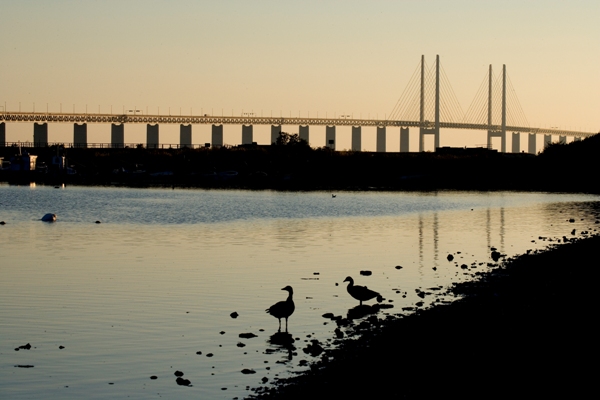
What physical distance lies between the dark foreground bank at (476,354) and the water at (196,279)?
1099 millimetres

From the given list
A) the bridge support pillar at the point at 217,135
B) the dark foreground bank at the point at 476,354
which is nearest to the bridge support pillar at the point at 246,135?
the bridge support pillar at the point at 217,135

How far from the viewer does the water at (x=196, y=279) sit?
15.7 m

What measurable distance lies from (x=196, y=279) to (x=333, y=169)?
9862 centimetres

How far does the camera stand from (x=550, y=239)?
130ft

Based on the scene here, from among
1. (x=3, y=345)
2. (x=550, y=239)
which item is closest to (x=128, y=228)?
(x=550, y=239)

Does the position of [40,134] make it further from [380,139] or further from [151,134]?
[380,139]

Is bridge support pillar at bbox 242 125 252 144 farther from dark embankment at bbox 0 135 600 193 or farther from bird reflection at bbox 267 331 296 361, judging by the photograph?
bird reflection at bbox 267 331 296 361

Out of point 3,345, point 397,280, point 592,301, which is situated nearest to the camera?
point 3,345

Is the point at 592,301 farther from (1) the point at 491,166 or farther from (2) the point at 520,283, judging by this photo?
(1) the point at 491,166

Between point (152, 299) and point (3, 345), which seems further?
point (152, 299)

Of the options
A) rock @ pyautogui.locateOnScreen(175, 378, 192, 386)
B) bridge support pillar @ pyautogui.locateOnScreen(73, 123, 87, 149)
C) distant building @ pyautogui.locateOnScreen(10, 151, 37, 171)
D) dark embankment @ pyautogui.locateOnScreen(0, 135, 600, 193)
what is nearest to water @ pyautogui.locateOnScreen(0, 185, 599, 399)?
rock @ pyautogui.locateOnScreen(175, 378, 192, 386)

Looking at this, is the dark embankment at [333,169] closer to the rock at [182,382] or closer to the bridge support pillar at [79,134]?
the bridge support pillar at [79,134]

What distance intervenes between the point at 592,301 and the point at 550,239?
21.1 meters

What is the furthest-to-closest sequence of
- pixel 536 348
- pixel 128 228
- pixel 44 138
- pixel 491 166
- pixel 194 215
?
pixel 44 138 < pixel 491 166 < pixel 194 215 < pixel 128 228 < pixel 536 348
